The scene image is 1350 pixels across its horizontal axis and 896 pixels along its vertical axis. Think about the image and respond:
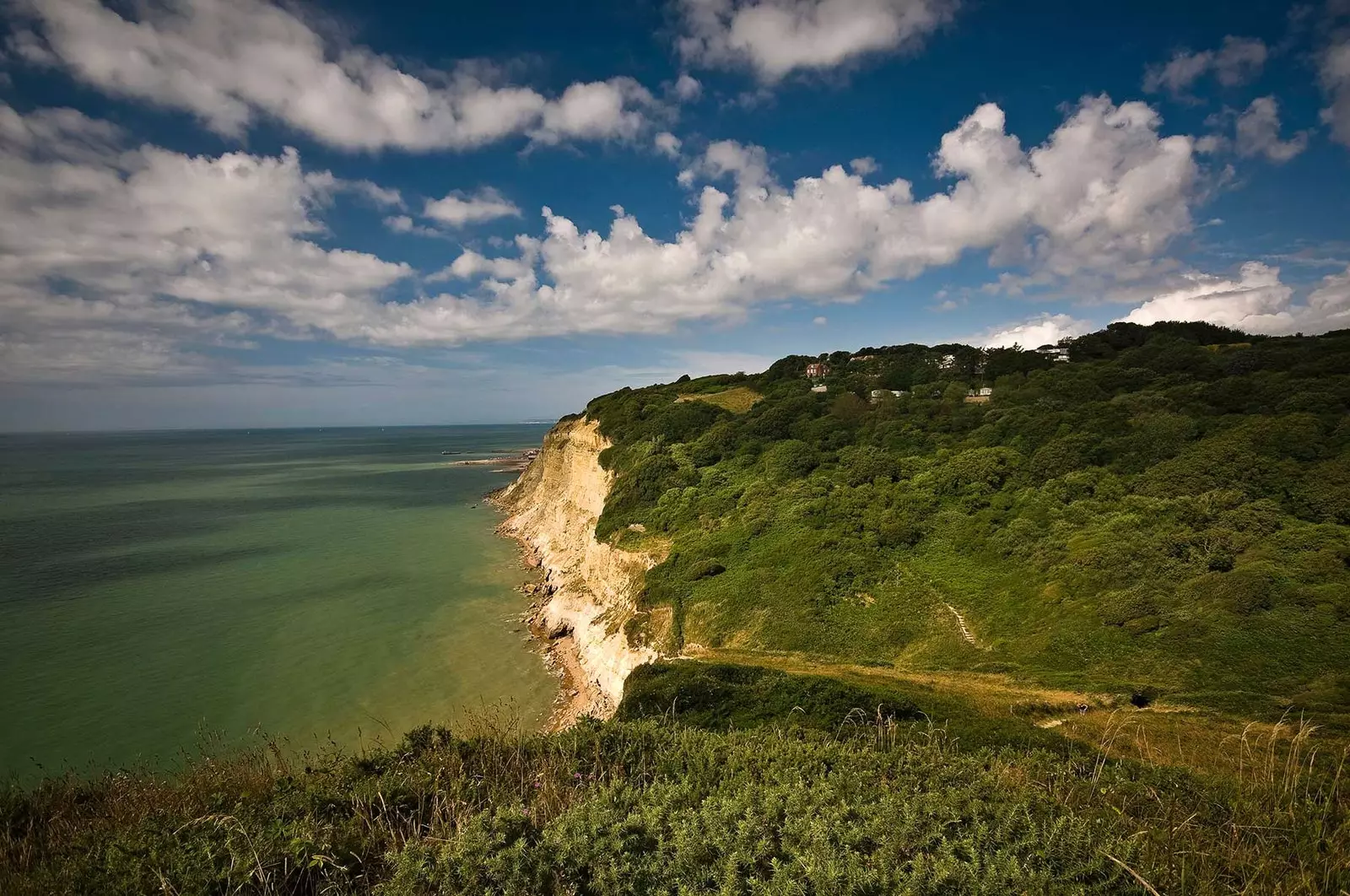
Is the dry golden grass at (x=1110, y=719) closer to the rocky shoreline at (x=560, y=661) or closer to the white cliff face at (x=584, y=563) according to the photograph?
the white cliff face at (x=584, y=563)

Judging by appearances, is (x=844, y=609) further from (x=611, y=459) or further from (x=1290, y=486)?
(x=611, y=459)

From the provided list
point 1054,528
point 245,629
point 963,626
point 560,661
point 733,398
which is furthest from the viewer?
point 733,398

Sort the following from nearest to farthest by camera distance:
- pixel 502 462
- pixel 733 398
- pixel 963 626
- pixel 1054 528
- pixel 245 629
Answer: pixel 963 626 → pixel 1054 528 → pixel 245 629 → pixel 733 398 → pixel 502 462

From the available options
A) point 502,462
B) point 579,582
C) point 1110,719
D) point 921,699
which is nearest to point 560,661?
point 579,582

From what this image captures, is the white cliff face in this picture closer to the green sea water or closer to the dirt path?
the green sea water

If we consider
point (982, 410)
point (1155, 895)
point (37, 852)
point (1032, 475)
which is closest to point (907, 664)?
point (1032, 475)

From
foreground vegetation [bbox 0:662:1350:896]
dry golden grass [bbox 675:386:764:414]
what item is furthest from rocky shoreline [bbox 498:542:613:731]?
dry golden grass [bbox 675:386:764:414]

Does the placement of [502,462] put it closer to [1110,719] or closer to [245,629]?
[245,629]
